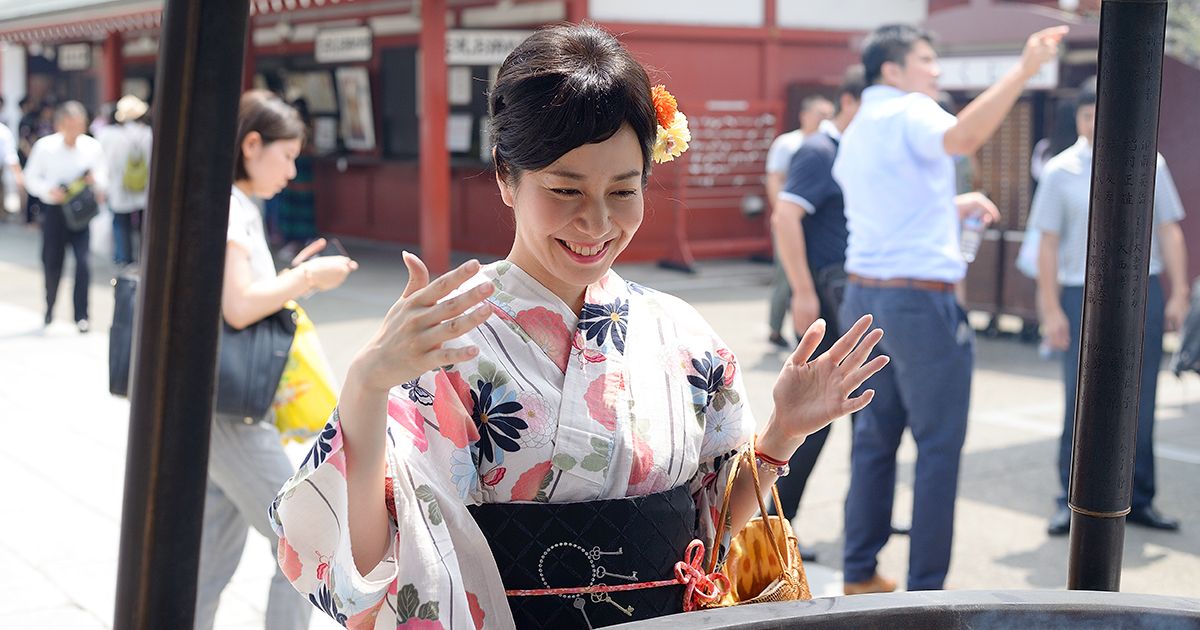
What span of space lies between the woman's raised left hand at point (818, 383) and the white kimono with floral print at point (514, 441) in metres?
0.10

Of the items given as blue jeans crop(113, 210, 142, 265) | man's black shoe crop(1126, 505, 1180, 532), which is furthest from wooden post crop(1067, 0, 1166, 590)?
blue jeans crop(113, 210, 142, 265)

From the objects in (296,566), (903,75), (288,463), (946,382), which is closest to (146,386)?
(296,566)

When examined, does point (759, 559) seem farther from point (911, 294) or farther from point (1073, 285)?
point (1073, 285)

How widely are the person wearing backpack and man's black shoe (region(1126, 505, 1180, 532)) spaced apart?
10.4m

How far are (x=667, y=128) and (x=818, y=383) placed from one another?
1.48 ft

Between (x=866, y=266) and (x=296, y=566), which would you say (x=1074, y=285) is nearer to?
(x=866, y=266)

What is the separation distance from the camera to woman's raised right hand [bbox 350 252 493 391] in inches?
57.6

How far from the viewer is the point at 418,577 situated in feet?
5.40

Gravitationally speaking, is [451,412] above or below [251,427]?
above

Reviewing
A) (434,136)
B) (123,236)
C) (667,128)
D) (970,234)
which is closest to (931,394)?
(970,234)

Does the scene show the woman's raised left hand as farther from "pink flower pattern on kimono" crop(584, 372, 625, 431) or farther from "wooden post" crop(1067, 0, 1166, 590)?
"wooden post" crop(1067, 0, 1166, 590)

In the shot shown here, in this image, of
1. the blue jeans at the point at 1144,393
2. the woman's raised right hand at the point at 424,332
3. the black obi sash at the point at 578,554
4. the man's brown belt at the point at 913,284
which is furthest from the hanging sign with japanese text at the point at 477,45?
the woman's raised right hand at the point at 424,332

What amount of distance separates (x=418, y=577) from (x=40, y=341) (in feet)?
28.9

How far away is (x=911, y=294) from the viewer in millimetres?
4055
